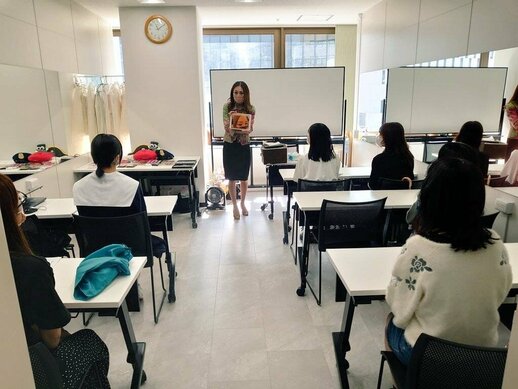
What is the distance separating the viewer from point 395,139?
10.7 feet

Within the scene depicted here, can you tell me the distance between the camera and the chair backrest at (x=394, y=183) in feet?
11.0

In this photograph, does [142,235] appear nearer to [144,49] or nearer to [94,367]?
[94,367]

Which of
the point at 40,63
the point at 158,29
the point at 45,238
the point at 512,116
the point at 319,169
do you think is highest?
the point at 158,29

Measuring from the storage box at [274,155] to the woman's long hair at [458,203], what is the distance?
11.4ft

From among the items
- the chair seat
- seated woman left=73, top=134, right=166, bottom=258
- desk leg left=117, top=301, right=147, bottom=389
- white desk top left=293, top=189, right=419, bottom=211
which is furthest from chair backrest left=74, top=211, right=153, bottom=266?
the chair seat

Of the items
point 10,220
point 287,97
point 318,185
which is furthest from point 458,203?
point 287,97

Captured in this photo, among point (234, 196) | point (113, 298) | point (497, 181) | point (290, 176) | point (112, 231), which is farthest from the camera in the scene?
point (234, 196)

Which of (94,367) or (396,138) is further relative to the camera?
(396,138)

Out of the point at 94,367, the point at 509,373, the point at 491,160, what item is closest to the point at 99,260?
the point at 94,367

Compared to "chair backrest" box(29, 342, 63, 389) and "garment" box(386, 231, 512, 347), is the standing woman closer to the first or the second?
"garment" box(386, 231, 512, 347)

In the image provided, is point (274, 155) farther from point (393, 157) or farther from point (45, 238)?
point (45, 238)

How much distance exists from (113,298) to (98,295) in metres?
0.07

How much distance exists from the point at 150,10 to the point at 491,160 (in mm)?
4157

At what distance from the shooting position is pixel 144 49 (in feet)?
16.3
